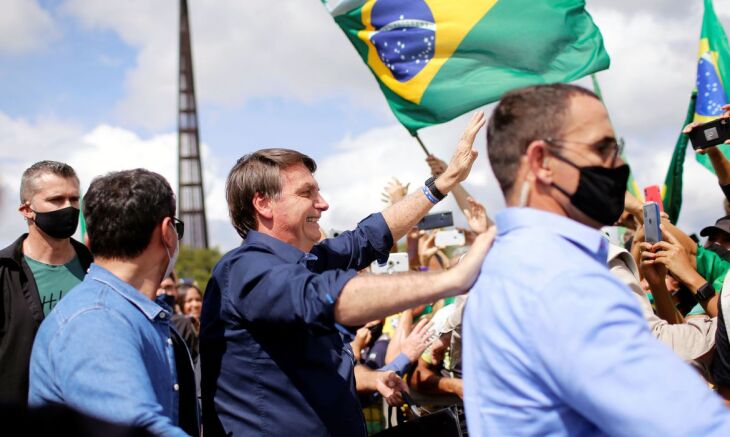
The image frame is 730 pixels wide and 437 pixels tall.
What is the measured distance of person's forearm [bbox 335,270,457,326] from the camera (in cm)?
226

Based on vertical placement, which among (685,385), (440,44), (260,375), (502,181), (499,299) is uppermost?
(440,44)

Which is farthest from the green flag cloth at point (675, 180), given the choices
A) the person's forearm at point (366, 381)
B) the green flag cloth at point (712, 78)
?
the person's forearm at point (366, 381)

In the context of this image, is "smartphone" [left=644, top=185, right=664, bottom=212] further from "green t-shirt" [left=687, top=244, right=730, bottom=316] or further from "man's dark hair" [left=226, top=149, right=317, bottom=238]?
"man's dark hair" [left=226, top=149, right=317, bottom=238]

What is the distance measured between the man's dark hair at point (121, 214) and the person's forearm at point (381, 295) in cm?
71

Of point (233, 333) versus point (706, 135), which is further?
point (706, 135)

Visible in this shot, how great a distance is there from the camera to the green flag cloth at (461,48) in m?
5.57

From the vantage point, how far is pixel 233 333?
285 cm

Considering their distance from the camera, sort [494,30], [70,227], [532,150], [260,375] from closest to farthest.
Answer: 1. [532,150]
2. [260,375]
3. [70,227]
4. [494,30]

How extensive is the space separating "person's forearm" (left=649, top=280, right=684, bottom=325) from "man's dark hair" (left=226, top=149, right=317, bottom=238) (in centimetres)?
210

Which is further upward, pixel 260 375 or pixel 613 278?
pixel 613 278

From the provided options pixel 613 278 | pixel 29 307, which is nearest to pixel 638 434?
pixel 613 278

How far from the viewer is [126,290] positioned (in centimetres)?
245

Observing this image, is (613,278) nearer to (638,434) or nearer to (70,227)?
(638,434)

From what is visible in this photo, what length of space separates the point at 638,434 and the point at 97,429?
109cm
